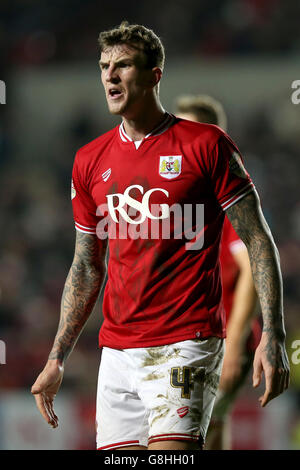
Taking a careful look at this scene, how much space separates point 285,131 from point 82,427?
25.3 feet

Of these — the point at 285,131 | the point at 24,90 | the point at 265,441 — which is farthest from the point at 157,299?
the point at 24,90

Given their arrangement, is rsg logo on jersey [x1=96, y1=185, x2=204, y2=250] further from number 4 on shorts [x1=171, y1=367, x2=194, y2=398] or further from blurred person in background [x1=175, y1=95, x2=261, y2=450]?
blurred person in background [x1=175, y1=95, x2=261, y2=450]

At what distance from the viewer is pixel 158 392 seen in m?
2.93

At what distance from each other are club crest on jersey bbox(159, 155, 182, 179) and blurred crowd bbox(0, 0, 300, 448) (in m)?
5.41

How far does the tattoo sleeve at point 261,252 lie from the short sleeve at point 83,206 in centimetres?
Answer: 69

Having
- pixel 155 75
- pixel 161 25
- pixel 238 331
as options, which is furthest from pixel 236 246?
pixel 161 25

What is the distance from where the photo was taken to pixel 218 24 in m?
14.4

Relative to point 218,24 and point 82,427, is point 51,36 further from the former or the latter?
point 82,427

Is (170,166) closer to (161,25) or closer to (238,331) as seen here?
(238,331)

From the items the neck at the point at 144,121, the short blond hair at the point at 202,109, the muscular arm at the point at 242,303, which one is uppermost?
the short blond hair at the point at 202,109

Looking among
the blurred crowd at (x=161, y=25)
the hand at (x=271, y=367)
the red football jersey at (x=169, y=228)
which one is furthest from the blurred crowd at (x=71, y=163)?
the hand at (x=271, y=367)

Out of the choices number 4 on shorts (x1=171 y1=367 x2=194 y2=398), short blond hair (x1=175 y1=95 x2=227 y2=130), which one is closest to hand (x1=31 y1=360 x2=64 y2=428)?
number 4 on shorts (x1=171 y1=367 x2=194 y2=398)

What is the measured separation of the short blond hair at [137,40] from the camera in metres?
A: 3.05

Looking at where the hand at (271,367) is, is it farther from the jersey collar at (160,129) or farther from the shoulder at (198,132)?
the jersey collar at (160,129)
